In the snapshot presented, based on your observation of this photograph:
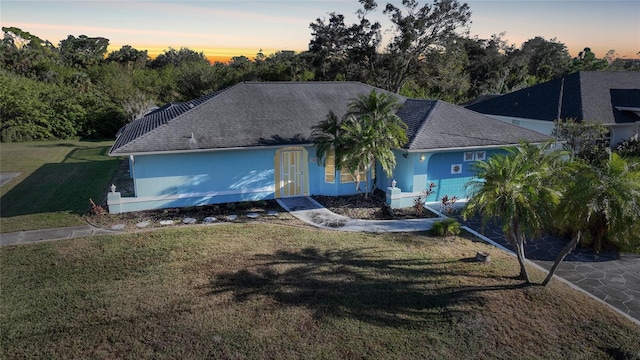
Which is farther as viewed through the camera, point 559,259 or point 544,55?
point 544,55

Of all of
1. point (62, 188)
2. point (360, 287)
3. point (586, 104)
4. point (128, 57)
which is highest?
point (128, 57)

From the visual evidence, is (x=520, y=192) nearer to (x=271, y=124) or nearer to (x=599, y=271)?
(x=599, y=271)

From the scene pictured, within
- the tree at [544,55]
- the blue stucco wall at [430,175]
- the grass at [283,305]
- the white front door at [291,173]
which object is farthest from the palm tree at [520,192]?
the tree at [544,55]

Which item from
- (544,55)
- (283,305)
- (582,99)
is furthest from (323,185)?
(544,55)

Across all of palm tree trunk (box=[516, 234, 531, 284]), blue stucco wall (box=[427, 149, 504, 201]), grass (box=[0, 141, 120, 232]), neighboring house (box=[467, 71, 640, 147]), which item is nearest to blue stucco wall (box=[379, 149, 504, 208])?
blue stucco wall (box=[427, 149, 504, 201])

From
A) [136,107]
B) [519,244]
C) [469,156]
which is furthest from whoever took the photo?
[136,107]

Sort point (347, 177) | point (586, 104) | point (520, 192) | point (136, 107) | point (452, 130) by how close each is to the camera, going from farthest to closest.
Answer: point (136, 107) < point (586, 104) < point (347, 177) < point (452, 130) < point (520, 192)

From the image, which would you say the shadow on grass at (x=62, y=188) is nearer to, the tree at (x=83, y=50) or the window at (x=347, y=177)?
the window at (x=347, y=177)
